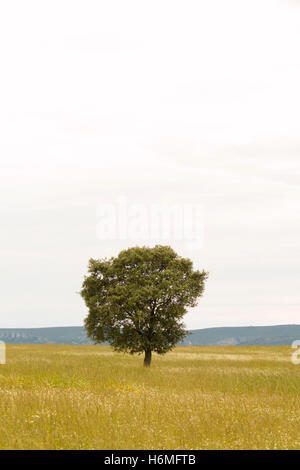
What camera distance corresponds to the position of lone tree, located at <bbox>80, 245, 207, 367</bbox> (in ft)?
122

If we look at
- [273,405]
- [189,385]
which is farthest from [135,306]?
[273,405]

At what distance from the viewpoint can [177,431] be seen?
35.4ft

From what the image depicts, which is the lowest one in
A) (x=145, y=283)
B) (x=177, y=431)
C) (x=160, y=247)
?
(x=177, y=431)

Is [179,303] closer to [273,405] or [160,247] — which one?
[160,247]

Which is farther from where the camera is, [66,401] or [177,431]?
[66,401]

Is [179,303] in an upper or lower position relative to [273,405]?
upper

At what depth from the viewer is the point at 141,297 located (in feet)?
119

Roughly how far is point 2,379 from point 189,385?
8740 mm

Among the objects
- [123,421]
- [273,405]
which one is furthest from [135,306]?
[123,421]

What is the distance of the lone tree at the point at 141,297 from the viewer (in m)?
37.2

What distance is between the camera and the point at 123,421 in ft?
37.6
